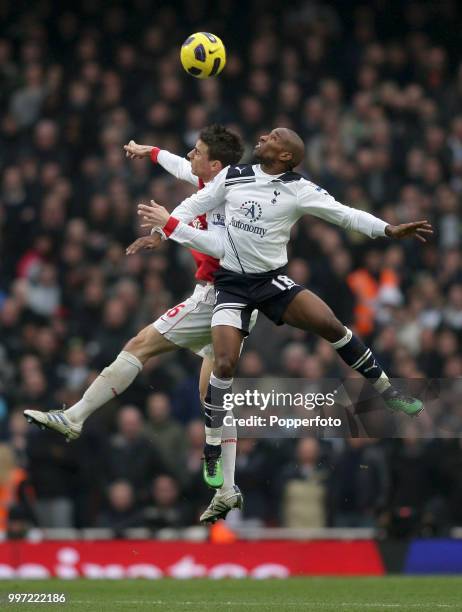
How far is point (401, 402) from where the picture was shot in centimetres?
1180

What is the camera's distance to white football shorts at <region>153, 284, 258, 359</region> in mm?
11602

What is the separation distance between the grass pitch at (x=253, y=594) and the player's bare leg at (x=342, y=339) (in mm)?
1546

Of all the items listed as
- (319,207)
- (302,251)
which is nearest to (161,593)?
(319,207)

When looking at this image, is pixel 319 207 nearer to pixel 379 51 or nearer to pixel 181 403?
pixel 181 403

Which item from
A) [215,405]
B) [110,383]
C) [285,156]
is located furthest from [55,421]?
[285,156]

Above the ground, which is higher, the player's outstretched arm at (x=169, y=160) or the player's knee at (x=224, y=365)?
the player's outstretched arm at (x=169, y=160)

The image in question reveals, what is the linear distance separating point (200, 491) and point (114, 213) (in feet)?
12.9

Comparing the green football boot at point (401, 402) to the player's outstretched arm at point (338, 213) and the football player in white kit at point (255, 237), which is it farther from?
the player's outstretched arm at point (338, 213)

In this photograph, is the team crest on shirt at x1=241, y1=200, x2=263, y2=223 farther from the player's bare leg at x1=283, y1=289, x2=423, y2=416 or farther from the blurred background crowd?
the blurred background crowd

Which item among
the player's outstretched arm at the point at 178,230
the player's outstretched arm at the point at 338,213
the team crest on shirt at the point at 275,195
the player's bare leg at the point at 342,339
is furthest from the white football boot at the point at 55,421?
the player's outstretched arm at the point at 338,213

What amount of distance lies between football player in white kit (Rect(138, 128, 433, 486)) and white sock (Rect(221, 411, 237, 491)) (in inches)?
8.4

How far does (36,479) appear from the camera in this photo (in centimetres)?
1473

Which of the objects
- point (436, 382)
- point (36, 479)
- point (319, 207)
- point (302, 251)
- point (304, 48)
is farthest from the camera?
point (304, 48)

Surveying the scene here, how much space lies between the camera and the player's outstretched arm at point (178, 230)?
1102cm
